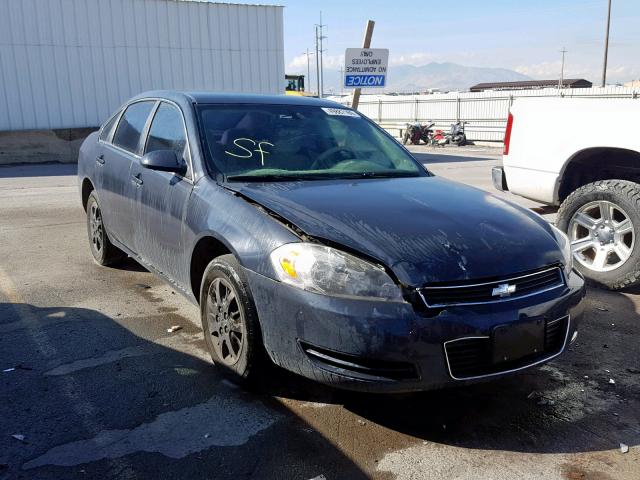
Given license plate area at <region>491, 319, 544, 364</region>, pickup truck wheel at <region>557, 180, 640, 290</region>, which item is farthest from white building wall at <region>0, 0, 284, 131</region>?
license plate area at <region>491, 319, 544, 364</region>

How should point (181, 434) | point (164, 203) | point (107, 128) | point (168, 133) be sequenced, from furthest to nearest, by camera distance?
point (107, 128) → point (168, 133) → point (164, 203) → point (181, 434)

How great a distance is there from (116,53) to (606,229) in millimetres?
18768

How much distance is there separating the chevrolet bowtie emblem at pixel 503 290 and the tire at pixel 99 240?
13.1 feet

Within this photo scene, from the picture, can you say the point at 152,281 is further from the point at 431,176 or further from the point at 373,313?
the point at 373,313

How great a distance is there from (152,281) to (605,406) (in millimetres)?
3869

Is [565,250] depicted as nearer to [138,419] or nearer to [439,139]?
[138,419]

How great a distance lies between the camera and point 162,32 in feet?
69.3

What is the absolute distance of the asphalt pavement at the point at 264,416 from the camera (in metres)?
2.79

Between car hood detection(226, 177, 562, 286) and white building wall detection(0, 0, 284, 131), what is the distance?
1849cm

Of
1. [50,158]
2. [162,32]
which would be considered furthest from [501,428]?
[162,32]

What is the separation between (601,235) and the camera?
217 inches

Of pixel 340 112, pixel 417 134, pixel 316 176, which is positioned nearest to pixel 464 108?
pixel 417 134

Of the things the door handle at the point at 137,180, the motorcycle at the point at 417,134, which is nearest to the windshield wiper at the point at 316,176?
the door handle at the point at 137,180

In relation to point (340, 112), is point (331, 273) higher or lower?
lower
